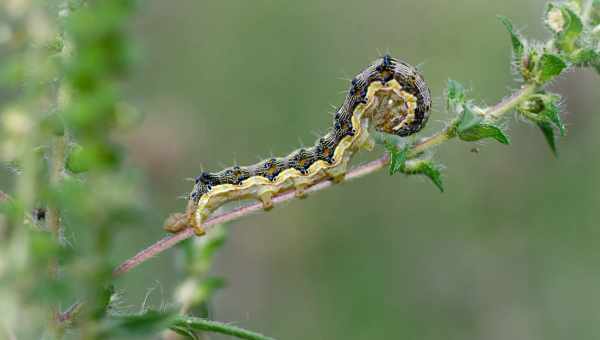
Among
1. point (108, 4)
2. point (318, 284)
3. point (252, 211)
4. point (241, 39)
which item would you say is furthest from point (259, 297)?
point (108, 4)

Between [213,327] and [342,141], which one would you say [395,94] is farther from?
[213,327]

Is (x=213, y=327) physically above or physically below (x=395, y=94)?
below

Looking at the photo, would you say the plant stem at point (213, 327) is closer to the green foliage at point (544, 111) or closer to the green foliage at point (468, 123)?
the green foliage at point (468, 123)

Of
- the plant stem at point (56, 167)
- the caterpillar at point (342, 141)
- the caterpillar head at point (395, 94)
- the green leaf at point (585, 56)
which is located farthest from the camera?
the caterpillar head at point (395, 94)

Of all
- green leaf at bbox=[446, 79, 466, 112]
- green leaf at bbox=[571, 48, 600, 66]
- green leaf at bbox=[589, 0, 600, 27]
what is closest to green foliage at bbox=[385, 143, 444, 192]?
green leaf at bbox=[446, 79, 466, 112]

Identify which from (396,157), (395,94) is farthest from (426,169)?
(395,94)

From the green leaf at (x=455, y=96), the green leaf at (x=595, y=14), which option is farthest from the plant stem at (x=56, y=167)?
the green leaf at (x=595, y=14)

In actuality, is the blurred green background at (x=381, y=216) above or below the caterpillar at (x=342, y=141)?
above
